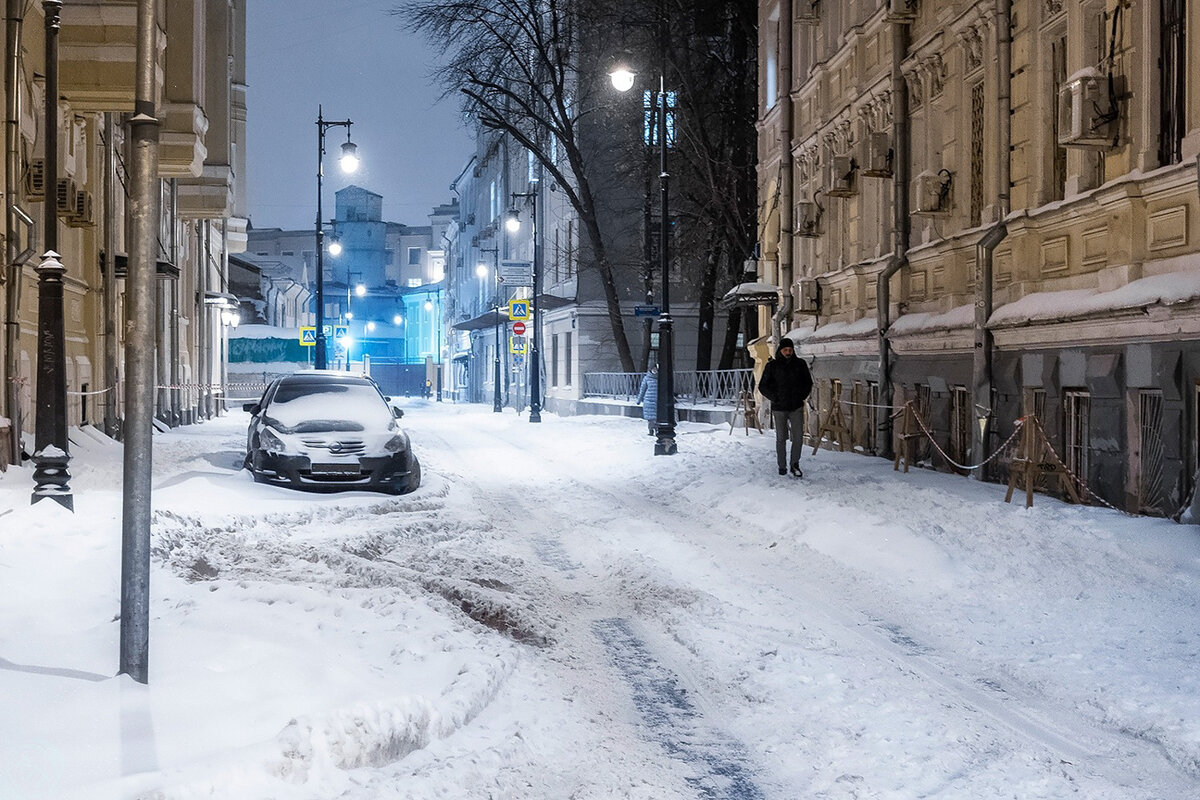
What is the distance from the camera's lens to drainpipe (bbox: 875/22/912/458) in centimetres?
1838

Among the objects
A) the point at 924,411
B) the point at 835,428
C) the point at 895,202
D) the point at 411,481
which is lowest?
the point at 411,481

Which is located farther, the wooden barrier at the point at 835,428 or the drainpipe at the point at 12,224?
the wooden barrier at the point at 835,428

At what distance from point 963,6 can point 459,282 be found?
67469 mm

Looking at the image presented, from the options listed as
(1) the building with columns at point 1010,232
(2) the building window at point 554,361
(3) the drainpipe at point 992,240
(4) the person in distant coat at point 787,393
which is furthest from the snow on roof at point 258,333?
(3) the drainpipe at point 992,240

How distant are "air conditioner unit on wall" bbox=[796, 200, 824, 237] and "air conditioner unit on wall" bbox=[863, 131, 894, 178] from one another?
379 cm

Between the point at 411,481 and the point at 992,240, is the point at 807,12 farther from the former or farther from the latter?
the point at 411,481

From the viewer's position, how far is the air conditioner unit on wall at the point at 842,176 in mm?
20469

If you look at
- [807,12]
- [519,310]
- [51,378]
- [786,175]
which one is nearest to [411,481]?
[51,378]

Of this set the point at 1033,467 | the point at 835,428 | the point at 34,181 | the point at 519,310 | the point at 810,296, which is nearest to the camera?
the point at 1033,467

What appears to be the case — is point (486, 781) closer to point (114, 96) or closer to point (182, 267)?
point (114, 96)

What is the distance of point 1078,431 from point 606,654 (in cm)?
789

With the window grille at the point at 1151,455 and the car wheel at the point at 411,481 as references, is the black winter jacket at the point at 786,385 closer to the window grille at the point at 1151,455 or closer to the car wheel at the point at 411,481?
the car wheel at the point at 411,481

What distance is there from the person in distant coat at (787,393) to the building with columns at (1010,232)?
2008 millimetres

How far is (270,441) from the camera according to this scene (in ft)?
46.9
